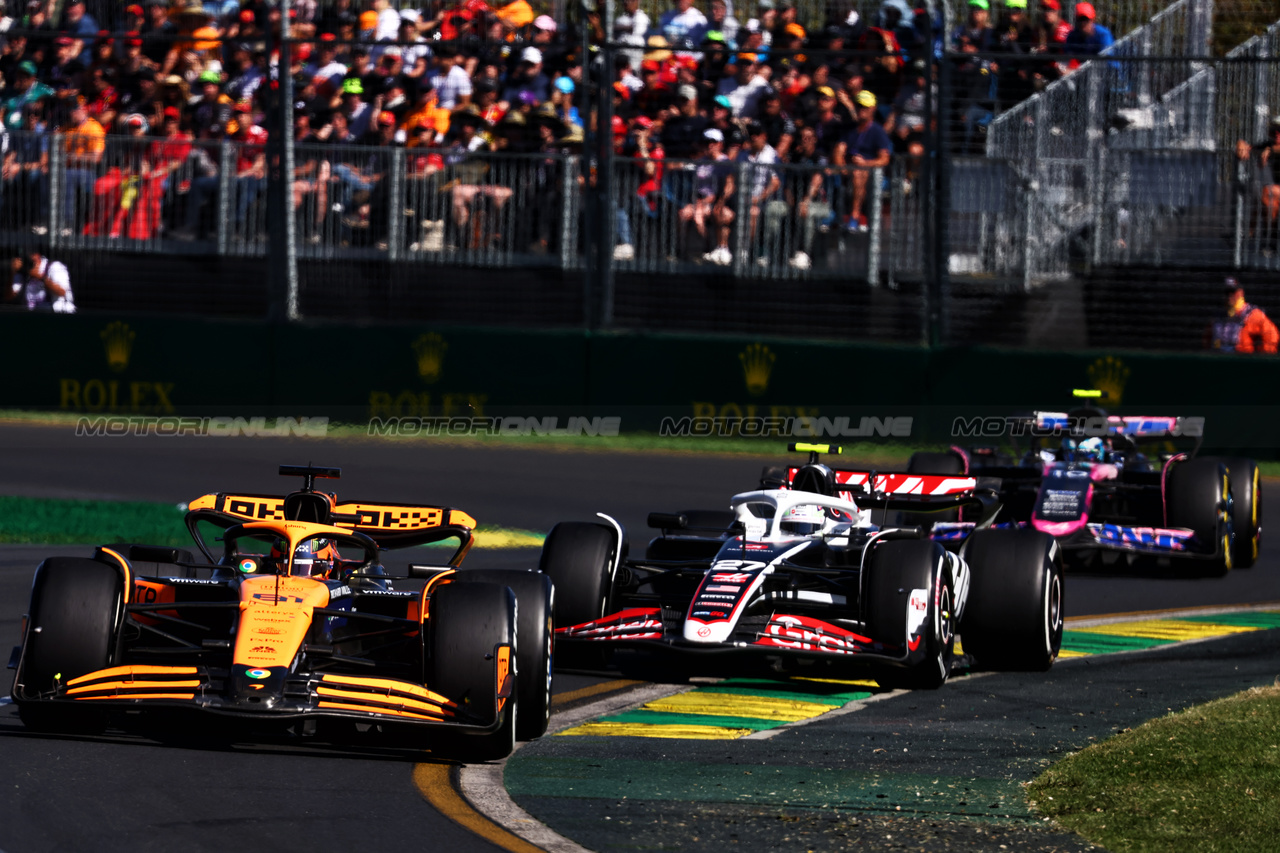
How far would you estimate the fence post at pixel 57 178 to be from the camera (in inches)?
777

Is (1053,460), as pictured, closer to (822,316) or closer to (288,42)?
(822,316)

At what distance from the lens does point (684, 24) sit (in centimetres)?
Result: 1934

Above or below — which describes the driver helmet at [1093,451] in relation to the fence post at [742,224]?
below

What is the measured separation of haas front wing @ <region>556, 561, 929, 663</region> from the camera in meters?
8.41

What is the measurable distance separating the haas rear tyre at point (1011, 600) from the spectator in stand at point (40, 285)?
43.1 ft

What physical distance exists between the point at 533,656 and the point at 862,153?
12.2m

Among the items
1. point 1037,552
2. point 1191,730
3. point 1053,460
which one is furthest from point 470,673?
point 1053,460

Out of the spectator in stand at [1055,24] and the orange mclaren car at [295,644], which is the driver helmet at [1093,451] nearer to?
the spectator in stand at [1055,24]

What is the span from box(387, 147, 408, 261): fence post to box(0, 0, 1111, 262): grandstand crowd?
0.09 meters

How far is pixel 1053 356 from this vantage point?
18.6 meters

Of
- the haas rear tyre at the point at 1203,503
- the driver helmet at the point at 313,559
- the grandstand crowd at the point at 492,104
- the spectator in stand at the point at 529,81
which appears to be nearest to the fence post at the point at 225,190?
the grandstand crowd at the point at 492,104

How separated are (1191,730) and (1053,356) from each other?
1119 cm

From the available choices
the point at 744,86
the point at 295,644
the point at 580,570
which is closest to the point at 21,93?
the point at 744,86

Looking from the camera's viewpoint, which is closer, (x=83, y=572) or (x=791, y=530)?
(x=83, y=572)
